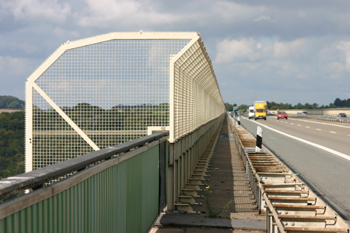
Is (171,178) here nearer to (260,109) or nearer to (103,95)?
(103,95)

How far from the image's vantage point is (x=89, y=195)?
344cm

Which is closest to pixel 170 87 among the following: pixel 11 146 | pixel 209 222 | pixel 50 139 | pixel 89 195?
pixel 209 222

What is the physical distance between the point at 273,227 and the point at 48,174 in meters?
3.98

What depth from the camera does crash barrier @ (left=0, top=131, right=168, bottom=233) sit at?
2.29 m

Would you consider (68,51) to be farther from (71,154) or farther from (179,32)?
(179,32)

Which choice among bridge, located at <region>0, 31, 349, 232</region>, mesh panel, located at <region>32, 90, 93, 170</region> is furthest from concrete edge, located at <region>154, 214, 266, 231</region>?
mesh panel, located at <region>32, 90, 93, 170</region>

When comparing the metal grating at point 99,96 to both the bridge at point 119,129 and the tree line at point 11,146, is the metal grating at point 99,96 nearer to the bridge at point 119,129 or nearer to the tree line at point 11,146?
the bridge at point 119,129

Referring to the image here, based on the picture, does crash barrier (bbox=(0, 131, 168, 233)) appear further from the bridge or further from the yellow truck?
the yellow truck

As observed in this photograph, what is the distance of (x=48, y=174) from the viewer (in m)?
2.55

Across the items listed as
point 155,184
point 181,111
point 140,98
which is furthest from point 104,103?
point 155,184

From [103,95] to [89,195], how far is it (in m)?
5.98

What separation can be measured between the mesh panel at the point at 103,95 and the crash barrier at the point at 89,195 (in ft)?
7.16

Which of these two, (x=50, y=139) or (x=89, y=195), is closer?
(x=89, y=195)

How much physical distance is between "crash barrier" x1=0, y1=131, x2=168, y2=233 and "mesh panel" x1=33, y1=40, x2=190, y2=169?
218cm
